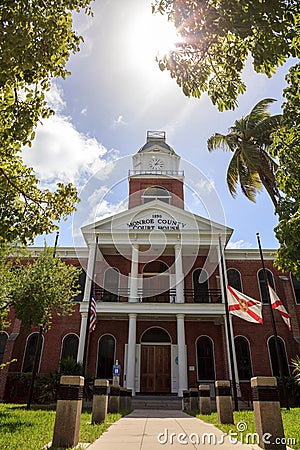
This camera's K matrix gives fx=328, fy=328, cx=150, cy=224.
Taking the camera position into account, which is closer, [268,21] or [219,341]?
[268,21]

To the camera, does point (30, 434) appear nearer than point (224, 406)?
Yes

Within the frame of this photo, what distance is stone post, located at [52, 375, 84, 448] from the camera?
4.88 meters

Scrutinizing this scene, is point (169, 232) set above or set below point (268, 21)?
above

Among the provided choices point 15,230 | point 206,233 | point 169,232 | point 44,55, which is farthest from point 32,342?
point 44,55

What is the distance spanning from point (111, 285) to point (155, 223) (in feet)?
16.5

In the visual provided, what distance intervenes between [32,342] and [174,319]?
8.83 m

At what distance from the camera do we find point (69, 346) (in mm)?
19969

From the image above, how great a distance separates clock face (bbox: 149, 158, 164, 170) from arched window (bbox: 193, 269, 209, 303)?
1004cm

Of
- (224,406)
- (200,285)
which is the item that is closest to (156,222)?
(200,285)

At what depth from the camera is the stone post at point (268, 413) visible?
496 cm

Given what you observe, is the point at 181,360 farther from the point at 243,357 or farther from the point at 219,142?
the point at 219,142

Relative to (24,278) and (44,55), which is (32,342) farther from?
(44,55)

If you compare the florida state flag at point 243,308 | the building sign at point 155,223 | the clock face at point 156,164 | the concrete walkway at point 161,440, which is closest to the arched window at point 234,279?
the building sign at point 155,223

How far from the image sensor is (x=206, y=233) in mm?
20750
